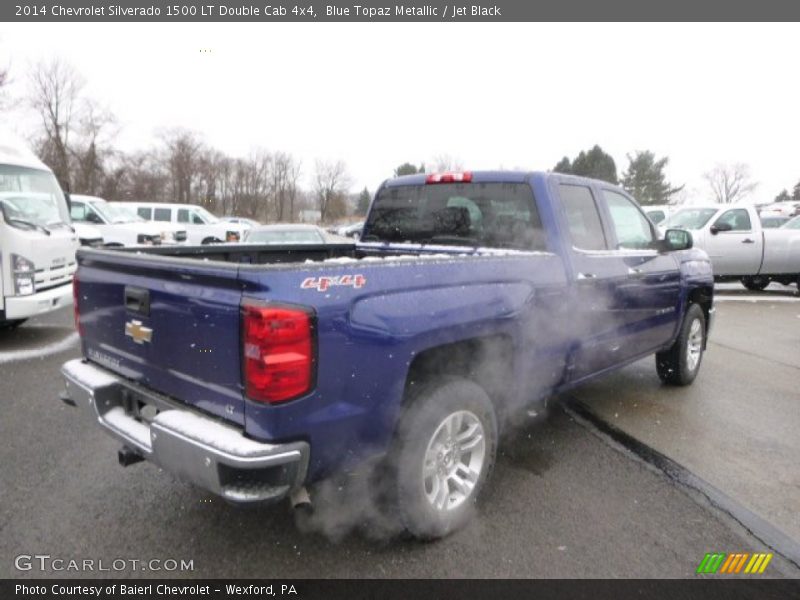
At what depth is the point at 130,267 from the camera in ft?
8.64

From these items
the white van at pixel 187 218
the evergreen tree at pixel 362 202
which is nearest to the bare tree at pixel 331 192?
the evergreen tree at pixel 362 202

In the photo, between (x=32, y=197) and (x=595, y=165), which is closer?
(x=32, y=197)

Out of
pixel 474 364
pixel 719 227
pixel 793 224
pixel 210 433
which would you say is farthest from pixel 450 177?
pixel 793 224

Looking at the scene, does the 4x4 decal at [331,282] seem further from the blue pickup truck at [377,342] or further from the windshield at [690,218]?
the windshield at [690,218]

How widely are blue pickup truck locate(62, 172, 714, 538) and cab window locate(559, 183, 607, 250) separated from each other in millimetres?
17

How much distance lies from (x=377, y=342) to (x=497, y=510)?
1.42 m

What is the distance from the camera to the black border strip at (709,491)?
2.73 meters

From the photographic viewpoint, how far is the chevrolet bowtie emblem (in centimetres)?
252

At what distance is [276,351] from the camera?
1984mm

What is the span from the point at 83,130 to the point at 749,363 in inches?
2439

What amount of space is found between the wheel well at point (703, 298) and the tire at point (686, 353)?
64mm

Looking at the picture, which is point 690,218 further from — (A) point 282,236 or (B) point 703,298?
(A) point 282,236

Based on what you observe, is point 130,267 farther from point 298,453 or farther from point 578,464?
point 578,464

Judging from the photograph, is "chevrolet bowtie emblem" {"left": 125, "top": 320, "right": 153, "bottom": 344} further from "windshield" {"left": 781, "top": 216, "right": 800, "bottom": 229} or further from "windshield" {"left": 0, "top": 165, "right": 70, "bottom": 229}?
"windshield" {"left": 781, "top": 216, "right": 800, "bottom": 229}
